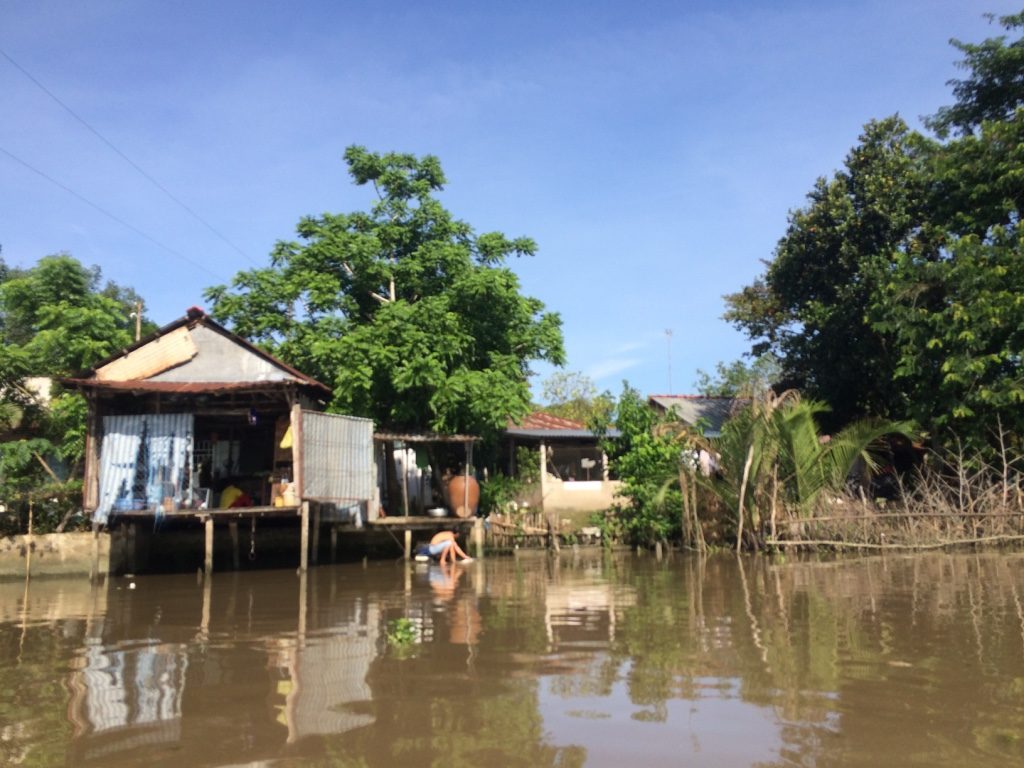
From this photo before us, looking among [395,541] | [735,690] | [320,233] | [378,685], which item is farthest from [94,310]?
[735,690]

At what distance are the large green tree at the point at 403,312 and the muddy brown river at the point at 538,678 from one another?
6438 mm

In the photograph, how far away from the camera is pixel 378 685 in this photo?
19.5ft

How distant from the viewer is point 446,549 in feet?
54.6

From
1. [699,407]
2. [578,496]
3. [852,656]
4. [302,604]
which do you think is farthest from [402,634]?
[699,407]

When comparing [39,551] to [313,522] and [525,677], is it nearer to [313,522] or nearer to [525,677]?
[313,522]

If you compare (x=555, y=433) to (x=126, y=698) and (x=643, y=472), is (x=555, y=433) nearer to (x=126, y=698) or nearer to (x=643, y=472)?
(x=643, y=472)

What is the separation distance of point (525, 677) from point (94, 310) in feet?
55.5

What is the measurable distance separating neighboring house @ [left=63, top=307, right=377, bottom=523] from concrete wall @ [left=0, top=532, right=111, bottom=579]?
0.74m

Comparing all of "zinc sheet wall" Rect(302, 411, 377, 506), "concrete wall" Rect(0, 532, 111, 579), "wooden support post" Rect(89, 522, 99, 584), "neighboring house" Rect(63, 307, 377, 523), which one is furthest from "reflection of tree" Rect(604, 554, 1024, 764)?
"concrete wall" Rect(0, 532, 111, 579)

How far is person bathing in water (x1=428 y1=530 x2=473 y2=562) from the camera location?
16.5 meters

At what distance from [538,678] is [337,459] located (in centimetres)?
1085

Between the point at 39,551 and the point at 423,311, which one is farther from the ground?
the point at 423,311

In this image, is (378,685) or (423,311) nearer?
(378,685)

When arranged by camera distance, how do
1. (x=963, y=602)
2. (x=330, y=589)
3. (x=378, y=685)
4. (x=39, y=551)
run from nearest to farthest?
(x=378, y=685)
(x=963, y=602)
(x=330, y=589)
(x=39, y=551)
